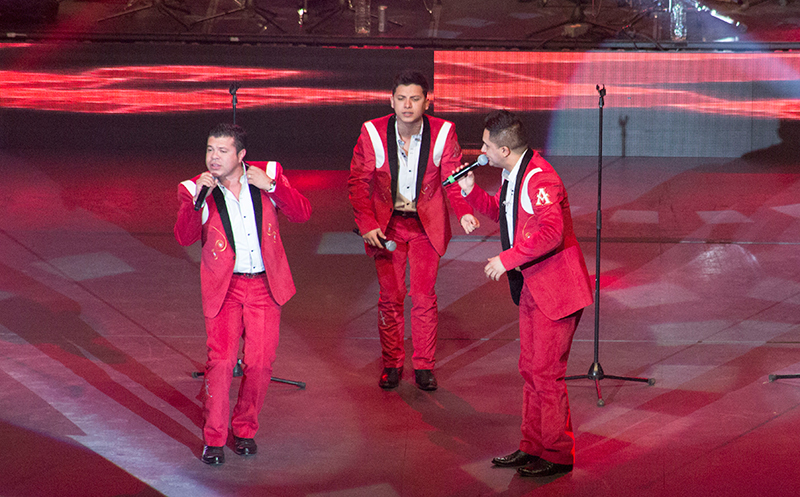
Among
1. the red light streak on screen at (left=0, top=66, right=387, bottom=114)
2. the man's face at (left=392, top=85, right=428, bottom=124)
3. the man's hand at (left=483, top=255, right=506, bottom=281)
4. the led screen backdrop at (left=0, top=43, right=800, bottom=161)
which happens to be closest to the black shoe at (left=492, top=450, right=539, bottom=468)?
the man's hand at (left=483, top=255, right=506, bottom=281)

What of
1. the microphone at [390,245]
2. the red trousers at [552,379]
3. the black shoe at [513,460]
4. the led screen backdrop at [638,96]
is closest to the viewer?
the red trousers at [552,379]

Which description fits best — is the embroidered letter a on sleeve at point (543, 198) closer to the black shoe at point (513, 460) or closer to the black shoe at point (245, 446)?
the black shoe at point (513, 460)

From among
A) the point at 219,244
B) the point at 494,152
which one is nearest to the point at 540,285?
the point at 494,152

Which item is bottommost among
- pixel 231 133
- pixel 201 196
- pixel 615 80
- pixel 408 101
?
pixel 201 196

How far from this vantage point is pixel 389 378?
427cm

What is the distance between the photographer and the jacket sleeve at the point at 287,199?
3520mm

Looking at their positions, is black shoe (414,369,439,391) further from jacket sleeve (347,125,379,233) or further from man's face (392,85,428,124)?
man's face (392,85,428,124)

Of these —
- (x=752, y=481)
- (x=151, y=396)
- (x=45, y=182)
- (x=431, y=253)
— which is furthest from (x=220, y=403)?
(x=45, y=182)

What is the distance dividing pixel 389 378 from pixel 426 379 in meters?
0.18

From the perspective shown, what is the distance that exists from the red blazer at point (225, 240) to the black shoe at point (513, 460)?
106 cm

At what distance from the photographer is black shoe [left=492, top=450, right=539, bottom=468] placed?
345 centimetres

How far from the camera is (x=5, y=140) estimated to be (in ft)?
32.4

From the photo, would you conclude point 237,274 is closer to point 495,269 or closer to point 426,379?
point 495,269

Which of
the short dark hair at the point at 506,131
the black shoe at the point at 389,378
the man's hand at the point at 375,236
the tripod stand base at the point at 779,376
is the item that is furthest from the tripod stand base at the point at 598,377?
the short dark hair at the point at 506,131
